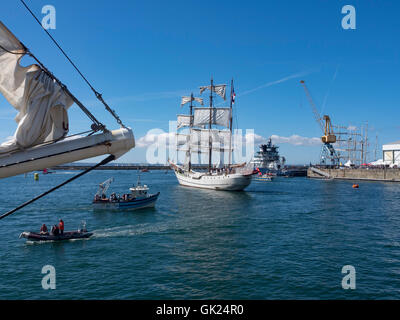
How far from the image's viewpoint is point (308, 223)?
35875 millimetres

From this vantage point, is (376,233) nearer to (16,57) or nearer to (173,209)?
(173,209)

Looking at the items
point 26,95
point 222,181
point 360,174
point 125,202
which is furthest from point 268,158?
point 26,95

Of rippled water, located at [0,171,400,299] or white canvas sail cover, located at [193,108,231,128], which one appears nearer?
rippled water, located at [0,171,400,299]

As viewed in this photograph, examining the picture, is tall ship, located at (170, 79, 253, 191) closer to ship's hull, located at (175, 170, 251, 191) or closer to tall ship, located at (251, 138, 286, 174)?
ship's hull, located at (175, 170, 251, 191)

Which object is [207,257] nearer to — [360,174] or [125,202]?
[125,202]

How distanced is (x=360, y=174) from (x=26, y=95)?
131 metres

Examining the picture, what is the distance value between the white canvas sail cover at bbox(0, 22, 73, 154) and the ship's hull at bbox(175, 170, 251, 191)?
6760cm

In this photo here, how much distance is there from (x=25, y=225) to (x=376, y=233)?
39.0m

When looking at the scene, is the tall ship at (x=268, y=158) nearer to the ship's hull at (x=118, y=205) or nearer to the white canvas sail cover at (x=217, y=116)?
the white canvas sail cover at (x=217, y=116)

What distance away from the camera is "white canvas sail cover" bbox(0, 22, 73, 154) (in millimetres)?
7484

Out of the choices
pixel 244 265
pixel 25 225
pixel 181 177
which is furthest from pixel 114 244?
pixel 181 177

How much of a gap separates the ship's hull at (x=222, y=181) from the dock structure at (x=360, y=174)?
2540 inches

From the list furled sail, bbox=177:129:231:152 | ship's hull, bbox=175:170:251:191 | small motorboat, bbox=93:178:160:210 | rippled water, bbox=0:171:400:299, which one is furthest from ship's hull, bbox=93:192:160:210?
furled sail, bbox=177:129:231:152
